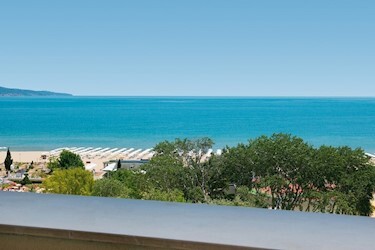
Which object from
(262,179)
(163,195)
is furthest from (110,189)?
(262,179)

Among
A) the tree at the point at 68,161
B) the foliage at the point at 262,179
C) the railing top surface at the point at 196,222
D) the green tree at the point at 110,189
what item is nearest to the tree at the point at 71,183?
the foliage at the point at 262,179

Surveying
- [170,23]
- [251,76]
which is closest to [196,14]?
[170,23]

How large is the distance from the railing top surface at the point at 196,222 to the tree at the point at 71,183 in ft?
27.5

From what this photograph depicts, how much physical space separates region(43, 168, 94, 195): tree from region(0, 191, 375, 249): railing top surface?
8.40 metres

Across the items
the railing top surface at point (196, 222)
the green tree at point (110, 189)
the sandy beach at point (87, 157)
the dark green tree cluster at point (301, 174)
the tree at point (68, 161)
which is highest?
the railing top surface at point (196, 222)

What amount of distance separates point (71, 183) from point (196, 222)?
30.2ft

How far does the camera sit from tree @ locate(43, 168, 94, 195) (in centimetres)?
889

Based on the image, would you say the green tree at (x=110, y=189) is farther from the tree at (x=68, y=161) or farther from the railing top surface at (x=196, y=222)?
the railing top surface at (x=196, y=222)

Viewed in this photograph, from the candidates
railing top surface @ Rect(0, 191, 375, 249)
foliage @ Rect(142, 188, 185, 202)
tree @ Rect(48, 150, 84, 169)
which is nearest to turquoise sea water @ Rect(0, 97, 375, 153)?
tree @ Rect(48, 150, 84, 169)

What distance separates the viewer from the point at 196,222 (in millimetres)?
479

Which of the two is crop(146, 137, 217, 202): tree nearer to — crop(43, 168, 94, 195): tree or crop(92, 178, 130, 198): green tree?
crop(92, 178, 130, 198): green tree

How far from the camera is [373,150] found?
17.8 m

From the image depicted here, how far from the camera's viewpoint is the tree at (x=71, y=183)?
8.89 meters

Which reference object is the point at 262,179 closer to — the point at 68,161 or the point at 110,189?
the point at 110,189
